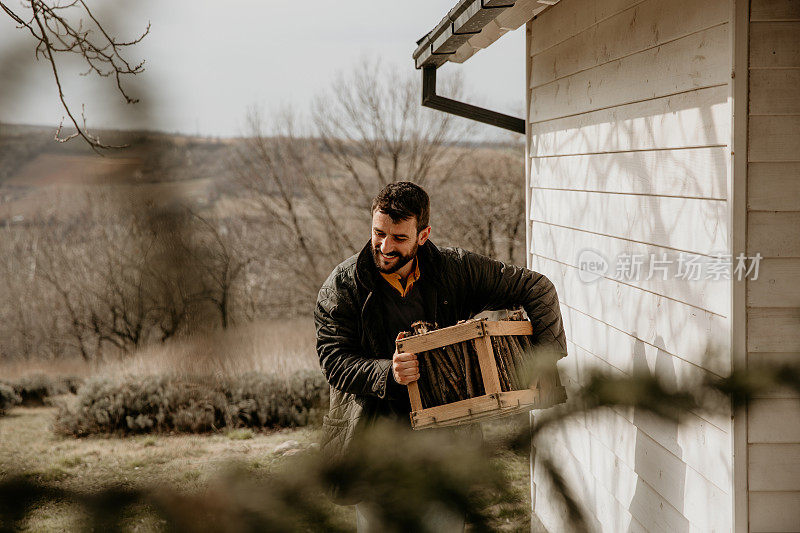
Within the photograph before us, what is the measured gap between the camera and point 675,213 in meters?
2.82

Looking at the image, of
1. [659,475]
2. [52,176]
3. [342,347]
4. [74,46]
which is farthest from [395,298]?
[52,176]

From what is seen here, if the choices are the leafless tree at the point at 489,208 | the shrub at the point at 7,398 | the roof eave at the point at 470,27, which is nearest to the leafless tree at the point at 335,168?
the leafless tree at the point at 489,208

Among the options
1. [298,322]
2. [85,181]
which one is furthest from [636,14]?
[85,181]

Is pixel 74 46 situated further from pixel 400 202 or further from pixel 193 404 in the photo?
pixel 193 404

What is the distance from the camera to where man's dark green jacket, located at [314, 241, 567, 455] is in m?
2.95

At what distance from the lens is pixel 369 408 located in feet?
9.91

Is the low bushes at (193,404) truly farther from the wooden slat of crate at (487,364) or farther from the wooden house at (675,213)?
the wooden slat of crate at (487,364)

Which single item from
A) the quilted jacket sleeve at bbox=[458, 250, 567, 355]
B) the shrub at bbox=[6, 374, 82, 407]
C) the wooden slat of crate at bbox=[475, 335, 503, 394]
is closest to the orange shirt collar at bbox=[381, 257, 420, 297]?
the quilted jacket sleeve at bbox=[458, 250, 567, 355]

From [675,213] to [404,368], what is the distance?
1129 mm

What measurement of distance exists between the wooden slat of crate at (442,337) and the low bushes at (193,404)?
22.2 feet

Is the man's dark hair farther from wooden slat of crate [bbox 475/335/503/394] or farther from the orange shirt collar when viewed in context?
wooden slat of crate [bbox 475/335/503/394]

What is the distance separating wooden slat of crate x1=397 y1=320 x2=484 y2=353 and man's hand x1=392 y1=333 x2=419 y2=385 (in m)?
0.03

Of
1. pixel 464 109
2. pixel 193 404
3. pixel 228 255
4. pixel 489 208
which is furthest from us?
pixel 228 255

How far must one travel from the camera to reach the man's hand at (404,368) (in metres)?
2.68
